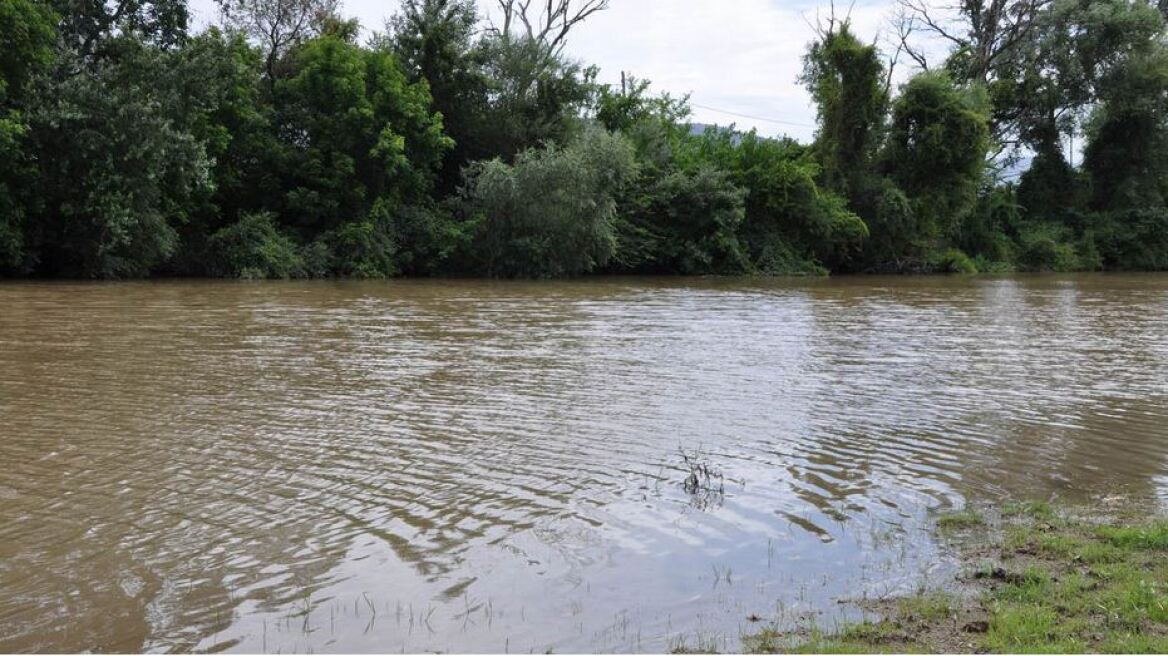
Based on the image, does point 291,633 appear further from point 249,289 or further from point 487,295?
point 249,289

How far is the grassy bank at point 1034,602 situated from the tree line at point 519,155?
25843 mm

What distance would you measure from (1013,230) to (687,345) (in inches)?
1636

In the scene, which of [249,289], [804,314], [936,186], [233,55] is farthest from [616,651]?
[936,186]

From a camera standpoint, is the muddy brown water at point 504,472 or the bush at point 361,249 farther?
the bush at point 361,249

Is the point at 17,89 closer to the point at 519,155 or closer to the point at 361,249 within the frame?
the point at 361,249

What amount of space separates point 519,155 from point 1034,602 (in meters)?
30.6

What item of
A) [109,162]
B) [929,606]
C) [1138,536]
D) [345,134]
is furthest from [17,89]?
[1138,536]

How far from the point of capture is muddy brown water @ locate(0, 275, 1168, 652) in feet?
14.0

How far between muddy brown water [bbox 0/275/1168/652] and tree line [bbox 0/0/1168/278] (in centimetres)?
1349

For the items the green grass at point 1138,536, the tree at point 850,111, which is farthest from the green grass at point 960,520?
the tree at point 850,111

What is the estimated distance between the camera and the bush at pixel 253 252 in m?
30.3

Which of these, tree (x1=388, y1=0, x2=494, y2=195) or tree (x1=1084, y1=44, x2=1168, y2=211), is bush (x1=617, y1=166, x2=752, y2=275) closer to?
tree (x1=388, y1=0, x2=494, y2=195)

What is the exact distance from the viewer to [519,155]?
33531 mm

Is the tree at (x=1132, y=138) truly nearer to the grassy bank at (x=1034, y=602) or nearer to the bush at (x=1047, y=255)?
the bush at (x=1047, y=255)
